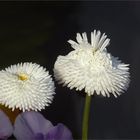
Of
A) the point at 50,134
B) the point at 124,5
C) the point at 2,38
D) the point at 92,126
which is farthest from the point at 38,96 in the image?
the point at 2,38

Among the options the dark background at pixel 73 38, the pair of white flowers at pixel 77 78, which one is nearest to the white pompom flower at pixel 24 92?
the pair of white flowers at pixel 77 78

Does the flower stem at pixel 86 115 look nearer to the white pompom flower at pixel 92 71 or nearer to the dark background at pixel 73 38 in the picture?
the white pompom flower at pixel 92 71

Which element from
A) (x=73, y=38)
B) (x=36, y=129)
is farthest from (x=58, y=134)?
(x=73, y=38)

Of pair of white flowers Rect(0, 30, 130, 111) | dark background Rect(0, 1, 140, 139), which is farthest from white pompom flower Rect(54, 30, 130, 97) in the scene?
dark background Rect(0, 1, 140, 139)

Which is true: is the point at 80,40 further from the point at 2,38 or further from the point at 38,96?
the point at 2,38

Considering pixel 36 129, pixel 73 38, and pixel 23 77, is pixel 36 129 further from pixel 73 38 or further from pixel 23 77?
pixel 73 38

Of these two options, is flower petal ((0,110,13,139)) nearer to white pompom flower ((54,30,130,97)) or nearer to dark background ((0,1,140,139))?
white pompom flower ((54,30,130,97))
